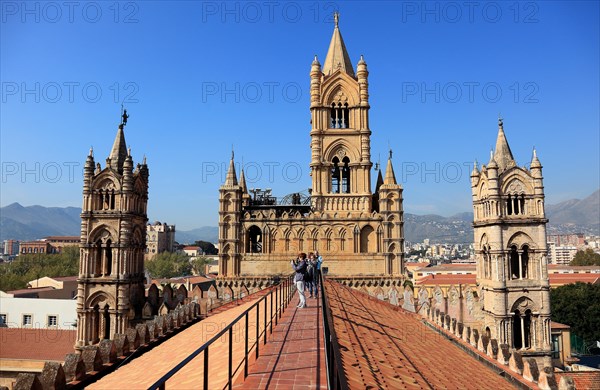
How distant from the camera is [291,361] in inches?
268

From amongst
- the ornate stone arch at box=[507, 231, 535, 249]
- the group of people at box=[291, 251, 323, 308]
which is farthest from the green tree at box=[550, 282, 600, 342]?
the group of people at box=[291, 251, 323, 308]

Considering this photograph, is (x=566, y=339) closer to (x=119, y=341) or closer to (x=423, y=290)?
(x=423, y=290)

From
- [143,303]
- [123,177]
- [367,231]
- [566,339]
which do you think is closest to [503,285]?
[367,231]

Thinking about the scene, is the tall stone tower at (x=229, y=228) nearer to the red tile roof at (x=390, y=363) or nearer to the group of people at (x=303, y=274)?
the group of people at (x=303, y=274)

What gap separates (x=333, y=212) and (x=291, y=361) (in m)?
32.5

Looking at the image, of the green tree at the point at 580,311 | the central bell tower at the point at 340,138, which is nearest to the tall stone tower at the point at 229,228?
the central bell tower at the point at 340,138

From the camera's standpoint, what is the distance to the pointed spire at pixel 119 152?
101ft

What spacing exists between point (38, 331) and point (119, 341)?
28.1m

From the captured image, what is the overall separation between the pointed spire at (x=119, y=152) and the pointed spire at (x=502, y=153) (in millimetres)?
27013

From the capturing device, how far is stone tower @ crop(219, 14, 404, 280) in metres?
38.2

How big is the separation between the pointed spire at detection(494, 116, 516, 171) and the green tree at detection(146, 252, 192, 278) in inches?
3795

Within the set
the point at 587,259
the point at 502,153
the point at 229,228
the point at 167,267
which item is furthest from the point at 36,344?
the point at 587,259

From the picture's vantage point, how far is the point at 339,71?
41.4 metres

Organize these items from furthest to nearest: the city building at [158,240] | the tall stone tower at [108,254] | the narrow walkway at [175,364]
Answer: the city building at [158,240], the tall stone tower at [108,254], the narrow walkway at [175,364]
